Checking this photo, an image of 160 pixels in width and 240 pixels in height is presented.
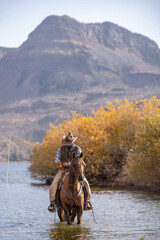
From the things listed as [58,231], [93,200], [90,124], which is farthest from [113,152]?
[58,231]

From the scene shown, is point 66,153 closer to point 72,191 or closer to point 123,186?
point 72,191

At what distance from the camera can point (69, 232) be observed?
17.4 m

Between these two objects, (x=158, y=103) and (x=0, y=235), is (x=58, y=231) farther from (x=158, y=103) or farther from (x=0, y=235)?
(x=158, y=103)

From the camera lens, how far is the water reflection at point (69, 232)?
1677 centimetres

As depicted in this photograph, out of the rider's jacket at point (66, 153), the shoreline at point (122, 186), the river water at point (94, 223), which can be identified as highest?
the rider's jacket at point (66, 153)

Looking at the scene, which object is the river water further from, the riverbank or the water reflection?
the riverbank

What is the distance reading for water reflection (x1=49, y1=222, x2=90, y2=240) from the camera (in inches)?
660

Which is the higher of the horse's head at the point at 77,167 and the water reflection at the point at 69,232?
the horse's head at the point at 77,167

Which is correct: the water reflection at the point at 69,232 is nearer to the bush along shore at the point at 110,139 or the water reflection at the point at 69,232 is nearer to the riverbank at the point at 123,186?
the riverbank at the point at 123,186

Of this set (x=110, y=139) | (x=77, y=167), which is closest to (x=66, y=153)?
(x=77, y=167)

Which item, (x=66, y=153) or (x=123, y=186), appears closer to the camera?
(x=66, y=153)

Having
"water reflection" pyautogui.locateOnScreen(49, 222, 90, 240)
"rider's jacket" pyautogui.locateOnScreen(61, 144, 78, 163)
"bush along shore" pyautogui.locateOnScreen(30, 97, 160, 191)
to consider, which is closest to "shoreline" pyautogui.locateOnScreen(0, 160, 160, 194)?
"bush along shore" pyautogui.locateOnScreen(30, 97, 160, 191)

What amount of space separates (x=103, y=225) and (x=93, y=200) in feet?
47.5

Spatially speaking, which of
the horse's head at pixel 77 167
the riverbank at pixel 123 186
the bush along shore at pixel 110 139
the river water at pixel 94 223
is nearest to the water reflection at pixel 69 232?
the river water at pixel 94 223
